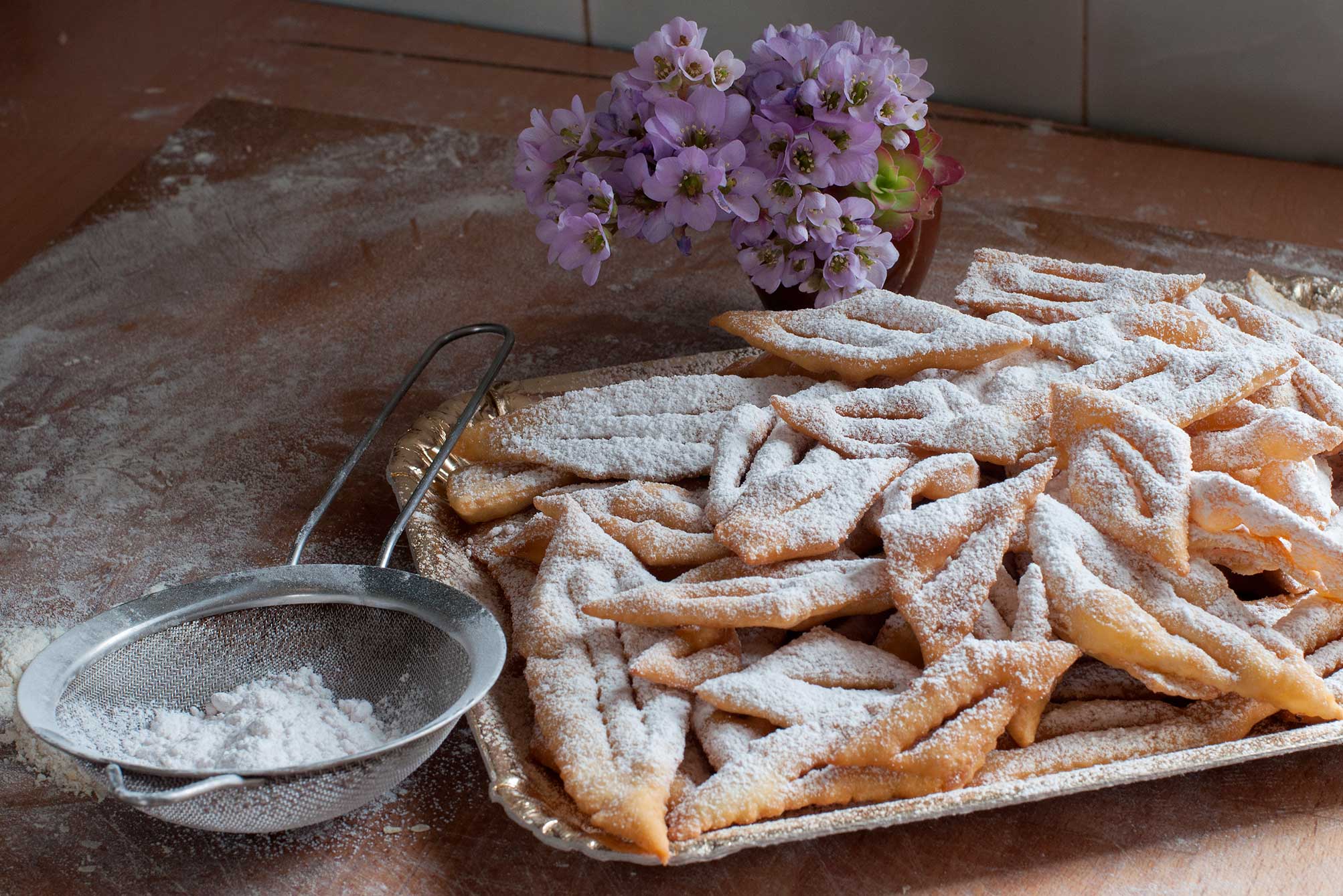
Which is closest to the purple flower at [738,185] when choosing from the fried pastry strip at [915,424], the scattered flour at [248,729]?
the fried pastry strip at [915,424]

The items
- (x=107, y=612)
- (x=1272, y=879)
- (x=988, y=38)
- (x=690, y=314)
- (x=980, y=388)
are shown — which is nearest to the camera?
(x=1272, y=879)

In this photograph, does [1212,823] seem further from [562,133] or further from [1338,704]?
[562,133]

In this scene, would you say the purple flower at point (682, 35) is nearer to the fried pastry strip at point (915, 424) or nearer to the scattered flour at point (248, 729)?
the fried pastry strip at point (915, 424)

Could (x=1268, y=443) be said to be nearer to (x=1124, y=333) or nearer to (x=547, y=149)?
(x=1124, y=333)

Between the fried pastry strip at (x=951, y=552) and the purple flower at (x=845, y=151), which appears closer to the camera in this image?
the fried pastry strip at (x=951, y=552)

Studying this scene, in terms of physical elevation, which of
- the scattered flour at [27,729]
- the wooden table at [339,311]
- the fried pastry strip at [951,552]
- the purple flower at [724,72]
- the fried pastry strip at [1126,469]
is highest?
the purple flower at [724,72]

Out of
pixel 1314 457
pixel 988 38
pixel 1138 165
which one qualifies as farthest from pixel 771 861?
pixel 988 38
